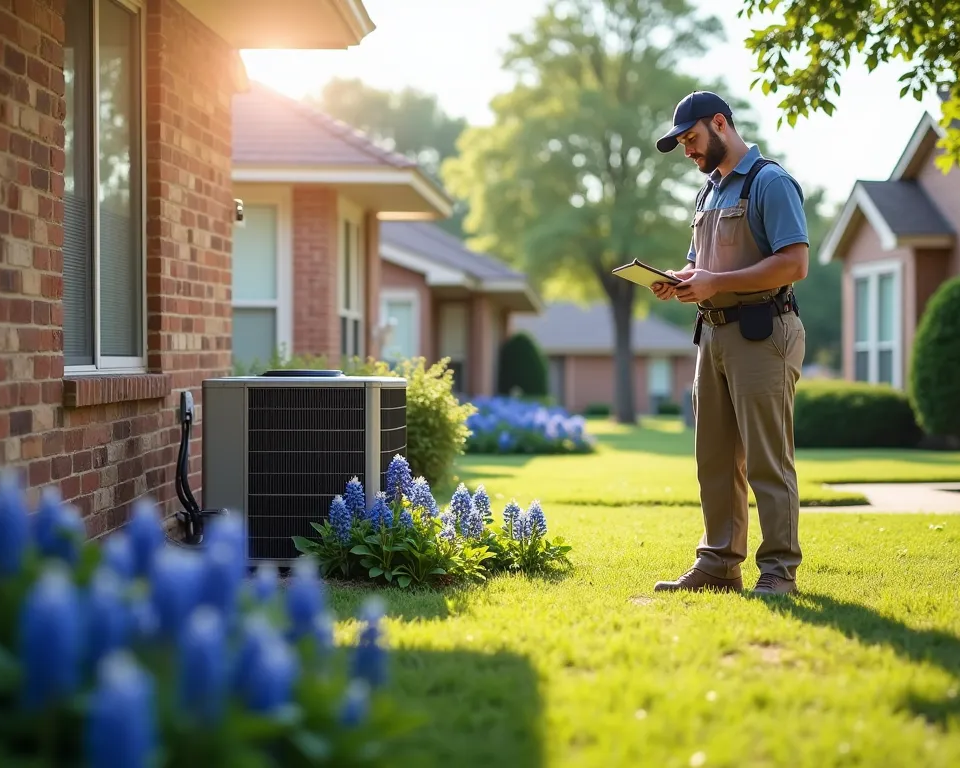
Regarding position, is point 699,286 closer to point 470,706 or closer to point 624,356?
point 470,706

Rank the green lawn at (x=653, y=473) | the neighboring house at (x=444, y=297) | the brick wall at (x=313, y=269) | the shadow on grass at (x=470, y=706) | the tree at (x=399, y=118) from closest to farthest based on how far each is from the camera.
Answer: the shadow on grass at (x=470, y=706) < the green lawn at (x=653, y=473) < the brick wall at (x=313, y=269) < the neighboring house at (x=444, y=297) < the tree at (x=399, y=118)

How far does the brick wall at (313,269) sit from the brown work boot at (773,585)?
26.2ft

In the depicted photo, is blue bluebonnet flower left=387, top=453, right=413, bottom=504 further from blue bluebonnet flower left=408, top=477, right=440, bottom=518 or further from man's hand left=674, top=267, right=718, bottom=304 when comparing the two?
man's hand left=674, top=267, right=718, bottom=304

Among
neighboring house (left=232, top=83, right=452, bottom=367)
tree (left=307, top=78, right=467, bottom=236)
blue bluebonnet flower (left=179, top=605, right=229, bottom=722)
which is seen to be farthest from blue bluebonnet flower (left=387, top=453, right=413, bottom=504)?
tree (left=307, top=78, right=467, bottom=236)

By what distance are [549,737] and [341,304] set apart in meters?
11.2

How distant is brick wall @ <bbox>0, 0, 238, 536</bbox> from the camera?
15.4 feet

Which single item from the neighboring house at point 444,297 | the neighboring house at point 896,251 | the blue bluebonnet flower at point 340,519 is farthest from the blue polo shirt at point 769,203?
the neighboring house at point 444,297

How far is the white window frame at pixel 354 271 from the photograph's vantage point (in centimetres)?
1380

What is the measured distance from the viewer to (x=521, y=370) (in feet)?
111

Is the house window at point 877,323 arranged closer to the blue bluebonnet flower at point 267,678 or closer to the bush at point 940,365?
the bush at point 940,365

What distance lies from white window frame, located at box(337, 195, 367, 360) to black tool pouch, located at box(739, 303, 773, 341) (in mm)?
8415

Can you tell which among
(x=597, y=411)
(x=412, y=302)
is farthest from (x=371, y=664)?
(x=597, y=411)

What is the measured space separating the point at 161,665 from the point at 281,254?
35.7ft

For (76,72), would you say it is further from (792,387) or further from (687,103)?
(792,387)
